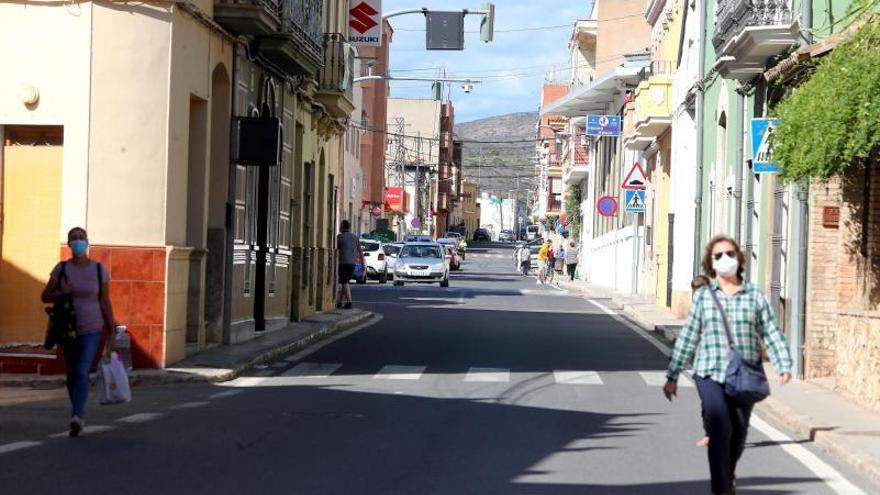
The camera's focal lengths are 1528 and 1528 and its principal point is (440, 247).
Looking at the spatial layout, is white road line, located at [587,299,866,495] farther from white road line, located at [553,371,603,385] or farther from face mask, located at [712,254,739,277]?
white road line, located at [553,371,603,385]

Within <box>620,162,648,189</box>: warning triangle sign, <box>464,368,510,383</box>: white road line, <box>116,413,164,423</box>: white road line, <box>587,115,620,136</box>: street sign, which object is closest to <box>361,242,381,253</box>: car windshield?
<box>587,115,620,136</box>: street sign

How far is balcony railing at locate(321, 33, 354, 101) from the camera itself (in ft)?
102

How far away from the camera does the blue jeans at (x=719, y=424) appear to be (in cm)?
931

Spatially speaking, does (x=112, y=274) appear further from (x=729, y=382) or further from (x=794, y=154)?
(x=729, y=382)

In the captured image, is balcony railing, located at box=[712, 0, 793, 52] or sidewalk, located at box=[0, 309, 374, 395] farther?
balcony railing, located at box=[712, 0, 793, 52]

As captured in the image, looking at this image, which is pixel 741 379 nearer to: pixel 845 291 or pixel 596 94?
pixel 845 291

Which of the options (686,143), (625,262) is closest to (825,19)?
(686,143)

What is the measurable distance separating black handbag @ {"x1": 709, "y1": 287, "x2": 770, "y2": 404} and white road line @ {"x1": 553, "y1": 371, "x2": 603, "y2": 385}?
9269 mm

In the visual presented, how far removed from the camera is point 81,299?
1285 cm

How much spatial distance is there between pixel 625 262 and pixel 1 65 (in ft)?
123

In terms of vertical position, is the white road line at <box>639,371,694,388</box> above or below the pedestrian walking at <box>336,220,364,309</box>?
below

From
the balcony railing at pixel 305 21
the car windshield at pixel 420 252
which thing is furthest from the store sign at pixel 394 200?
the balcony railing at pixel 305 21

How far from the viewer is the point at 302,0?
80.7 feet

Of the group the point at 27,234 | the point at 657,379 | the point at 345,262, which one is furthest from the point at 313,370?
the point at 345,262
